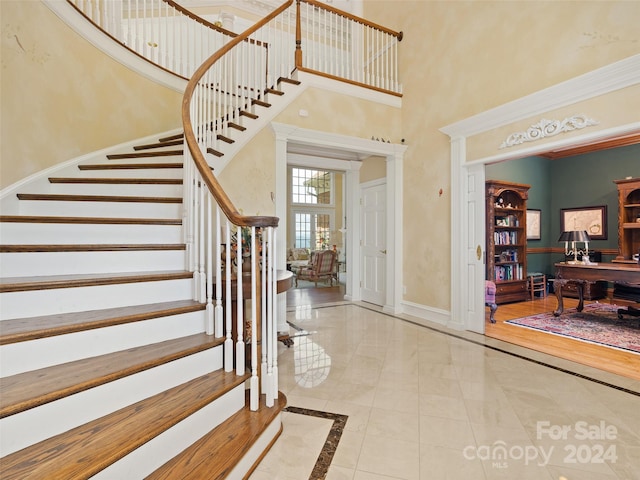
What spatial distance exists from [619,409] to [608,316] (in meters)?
3.35

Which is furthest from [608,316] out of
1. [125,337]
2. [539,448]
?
[125,337]

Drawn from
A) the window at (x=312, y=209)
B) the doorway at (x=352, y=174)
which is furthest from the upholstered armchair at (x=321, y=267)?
the window at (x=312, y=209)

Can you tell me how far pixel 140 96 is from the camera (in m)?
3.94

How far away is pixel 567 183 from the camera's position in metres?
6.78

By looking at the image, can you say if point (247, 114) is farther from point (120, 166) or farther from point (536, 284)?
point (536, 284)

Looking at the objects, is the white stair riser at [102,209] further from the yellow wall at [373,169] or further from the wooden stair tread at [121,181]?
the yellow wall at [373,169]

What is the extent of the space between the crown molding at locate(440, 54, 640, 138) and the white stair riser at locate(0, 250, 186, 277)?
11.4 feet

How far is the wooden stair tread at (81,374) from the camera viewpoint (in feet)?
3.83

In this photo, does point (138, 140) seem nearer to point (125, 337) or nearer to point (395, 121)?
point (125, 337)

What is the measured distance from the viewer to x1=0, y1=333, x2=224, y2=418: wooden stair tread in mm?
1168

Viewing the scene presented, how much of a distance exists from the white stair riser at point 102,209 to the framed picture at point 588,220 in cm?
757

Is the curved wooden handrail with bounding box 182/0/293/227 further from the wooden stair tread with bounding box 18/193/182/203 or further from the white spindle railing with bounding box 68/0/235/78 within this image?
the white spindle railing with bounding box 68/0/235/78

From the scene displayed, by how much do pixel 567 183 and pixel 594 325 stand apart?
12.8 ft

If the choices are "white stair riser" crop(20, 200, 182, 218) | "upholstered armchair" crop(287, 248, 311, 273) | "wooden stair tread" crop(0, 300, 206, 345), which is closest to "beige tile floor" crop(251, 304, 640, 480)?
"wooden stair tread" crop(0, 300, 206, 345)
